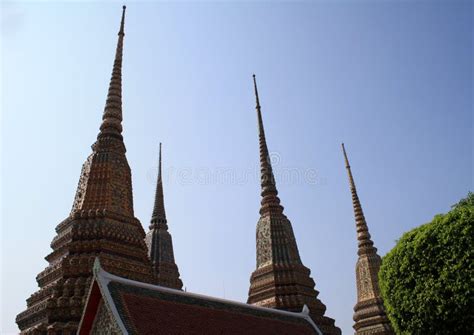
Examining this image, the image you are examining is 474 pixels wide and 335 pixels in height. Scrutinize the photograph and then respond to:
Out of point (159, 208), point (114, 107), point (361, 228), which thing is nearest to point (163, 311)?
point (114, 107)

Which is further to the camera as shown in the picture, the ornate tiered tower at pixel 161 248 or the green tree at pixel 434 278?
the ornate tiered tower at pixel 161 248

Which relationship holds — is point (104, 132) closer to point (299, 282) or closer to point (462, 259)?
point (299, 282)

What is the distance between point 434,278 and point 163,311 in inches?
285

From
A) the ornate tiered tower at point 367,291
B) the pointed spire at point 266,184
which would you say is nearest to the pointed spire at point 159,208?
the pointed spire at point 266,184

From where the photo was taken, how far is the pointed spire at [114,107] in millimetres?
20722

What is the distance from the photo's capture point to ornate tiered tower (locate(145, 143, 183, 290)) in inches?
996

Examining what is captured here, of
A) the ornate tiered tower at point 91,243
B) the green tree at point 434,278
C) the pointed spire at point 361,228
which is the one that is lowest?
the green tree at point 434,278

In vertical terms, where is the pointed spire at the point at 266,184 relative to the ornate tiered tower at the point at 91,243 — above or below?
above

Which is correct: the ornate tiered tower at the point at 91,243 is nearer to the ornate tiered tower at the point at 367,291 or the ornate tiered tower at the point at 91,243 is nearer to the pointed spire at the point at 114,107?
the pointed spire at the point at 114,107

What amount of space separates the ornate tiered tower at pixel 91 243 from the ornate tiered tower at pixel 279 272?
6326 millimetres

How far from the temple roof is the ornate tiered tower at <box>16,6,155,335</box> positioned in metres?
2.66

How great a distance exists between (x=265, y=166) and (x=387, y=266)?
1237 centimetres

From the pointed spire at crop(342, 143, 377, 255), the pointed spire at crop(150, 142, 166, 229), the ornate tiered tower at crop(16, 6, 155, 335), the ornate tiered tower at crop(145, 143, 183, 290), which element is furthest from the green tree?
the pointed spire at crop(150, 142, 166, 229)

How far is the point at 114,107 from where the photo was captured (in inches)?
844
